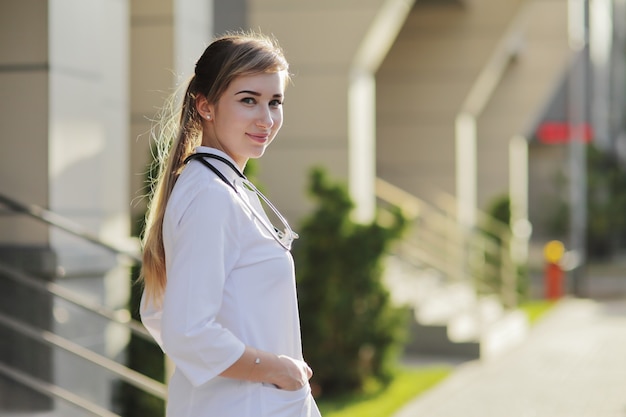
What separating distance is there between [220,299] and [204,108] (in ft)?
1.80

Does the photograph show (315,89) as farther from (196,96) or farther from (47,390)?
(196,96)

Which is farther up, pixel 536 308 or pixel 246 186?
pixel 246 186

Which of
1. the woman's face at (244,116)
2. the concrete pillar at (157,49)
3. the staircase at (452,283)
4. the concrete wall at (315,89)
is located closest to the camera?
the woman's face at (244,116)

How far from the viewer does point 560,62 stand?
23.8 meters

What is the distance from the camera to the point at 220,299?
8.09ft

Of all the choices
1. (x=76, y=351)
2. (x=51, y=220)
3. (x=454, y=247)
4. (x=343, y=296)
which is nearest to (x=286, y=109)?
(x=343, y=296)

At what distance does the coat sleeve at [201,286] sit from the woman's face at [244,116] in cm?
24

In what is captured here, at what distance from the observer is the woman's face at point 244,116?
2.67m

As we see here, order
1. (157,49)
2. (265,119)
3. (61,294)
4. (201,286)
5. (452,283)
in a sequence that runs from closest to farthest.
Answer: (201,286) → (265,119) → (61,294) → (157,49) → (452,283)

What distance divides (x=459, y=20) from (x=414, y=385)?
26.9 feet

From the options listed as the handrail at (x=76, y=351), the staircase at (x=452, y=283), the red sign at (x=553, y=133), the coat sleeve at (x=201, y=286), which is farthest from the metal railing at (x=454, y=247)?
the red sign at (x=553, y=133)

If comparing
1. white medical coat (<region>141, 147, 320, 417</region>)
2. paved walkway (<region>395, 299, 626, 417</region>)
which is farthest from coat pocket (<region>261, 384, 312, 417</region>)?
paved walkway (<region>395, 299, 626, 417</region>)

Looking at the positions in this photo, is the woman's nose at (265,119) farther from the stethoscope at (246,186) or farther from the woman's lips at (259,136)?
the stethoscope at (246,186)

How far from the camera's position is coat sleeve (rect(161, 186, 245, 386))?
244 cm
